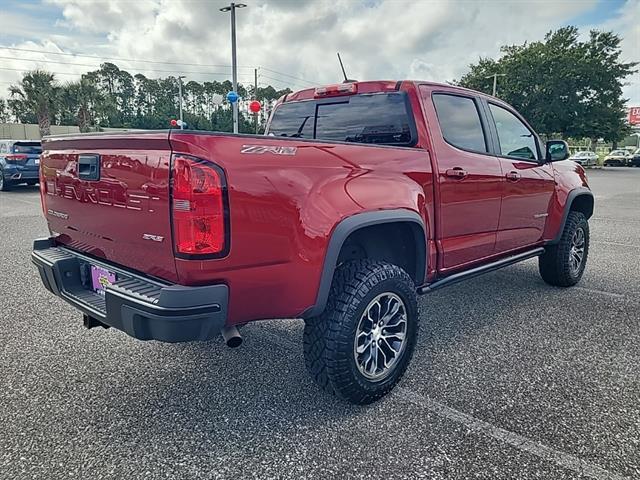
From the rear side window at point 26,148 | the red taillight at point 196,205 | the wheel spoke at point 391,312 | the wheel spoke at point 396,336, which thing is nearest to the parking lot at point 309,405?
the wheel spoke at point 396,336

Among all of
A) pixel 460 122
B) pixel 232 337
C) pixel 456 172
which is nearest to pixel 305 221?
pixel 232 337

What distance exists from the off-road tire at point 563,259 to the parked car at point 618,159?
1641 inches

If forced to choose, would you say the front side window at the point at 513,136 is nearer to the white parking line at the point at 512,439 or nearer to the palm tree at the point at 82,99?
the white parking line at the point at 512,439

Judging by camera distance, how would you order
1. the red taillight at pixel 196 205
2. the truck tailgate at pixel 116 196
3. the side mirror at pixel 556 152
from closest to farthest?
the red taillight at pixel 196 205 < the truck tailgate at pixel 116 196 < the side mirror at pixel 556 152

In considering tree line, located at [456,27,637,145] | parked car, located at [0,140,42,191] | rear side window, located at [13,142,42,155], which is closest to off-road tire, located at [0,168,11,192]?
parked car, located at [0,140,42,191]

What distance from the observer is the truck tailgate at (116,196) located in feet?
6.59

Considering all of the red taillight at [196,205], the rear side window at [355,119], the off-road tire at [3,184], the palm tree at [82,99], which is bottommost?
the off-road tire at [3,184]

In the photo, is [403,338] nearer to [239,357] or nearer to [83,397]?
[239,357]

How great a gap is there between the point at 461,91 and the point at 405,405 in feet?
7.67

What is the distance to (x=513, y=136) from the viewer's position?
13.4ft

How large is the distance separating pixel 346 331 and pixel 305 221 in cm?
63

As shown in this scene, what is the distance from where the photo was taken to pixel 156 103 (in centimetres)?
7300

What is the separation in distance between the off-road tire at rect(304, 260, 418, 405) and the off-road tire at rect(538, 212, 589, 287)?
2.80 m

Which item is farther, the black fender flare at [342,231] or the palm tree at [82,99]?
the palm tree at [82,99]
